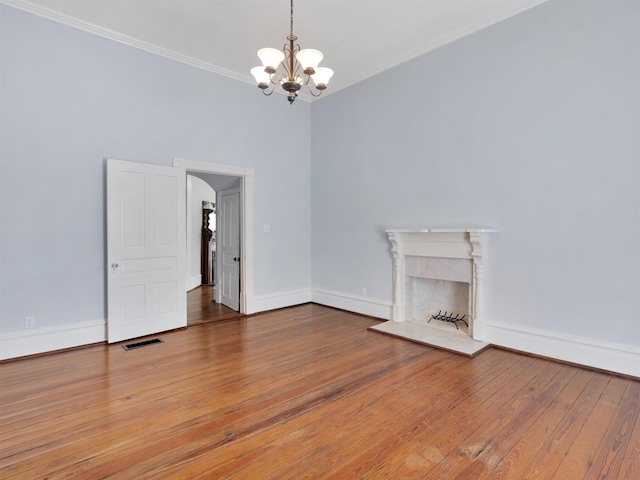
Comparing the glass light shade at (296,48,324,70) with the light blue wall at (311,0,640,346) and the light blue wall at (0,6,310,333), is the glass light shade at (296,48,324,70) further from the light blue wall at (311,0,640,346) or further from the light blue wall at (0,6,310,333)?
the light blue wall at (0,6,310,333)

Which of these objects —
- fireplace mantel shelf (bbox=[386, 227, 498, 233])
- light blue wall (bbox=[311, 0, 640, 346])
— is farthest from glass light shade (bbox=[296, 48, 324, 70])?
fireplace mantel shelf (bbox=[386, 227, 498, 233])

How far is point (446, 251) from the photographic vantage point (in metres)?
4.33

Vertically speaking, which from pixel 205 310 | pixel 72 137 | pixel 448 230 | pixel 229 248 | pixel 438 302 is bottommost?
pixel 205 310

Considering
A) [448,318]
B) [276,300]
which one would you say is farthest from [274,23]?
[448,318]

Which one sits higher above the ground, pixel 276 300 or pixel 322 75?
pixel 322 75

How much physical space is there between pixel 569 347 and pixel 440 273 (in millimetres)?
1526

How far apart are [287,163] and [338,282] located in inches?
87.7

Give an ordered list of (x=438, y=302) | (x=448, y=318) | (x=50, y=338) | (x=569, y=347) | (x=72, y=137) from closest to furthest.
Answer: (x=569, y=347), (x=50, y=338), (x=72, y=137), (x=448, y=318), (x=438, y=302)

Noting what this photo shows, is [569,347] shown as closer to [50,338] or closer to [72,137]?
[50,338]

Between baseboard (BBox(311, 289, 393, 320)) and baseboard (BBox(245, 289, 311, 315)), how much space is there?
216 mm

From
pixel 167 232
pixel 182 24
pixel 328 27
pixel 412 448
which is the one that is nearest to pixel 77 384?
pixel 167 232

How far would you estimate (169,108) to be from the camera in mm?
4625

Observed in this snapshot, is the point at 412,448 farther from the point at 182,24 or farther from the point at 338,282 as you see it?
the point at 182,24

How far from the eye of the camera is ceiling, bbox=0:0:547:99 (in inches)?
143
